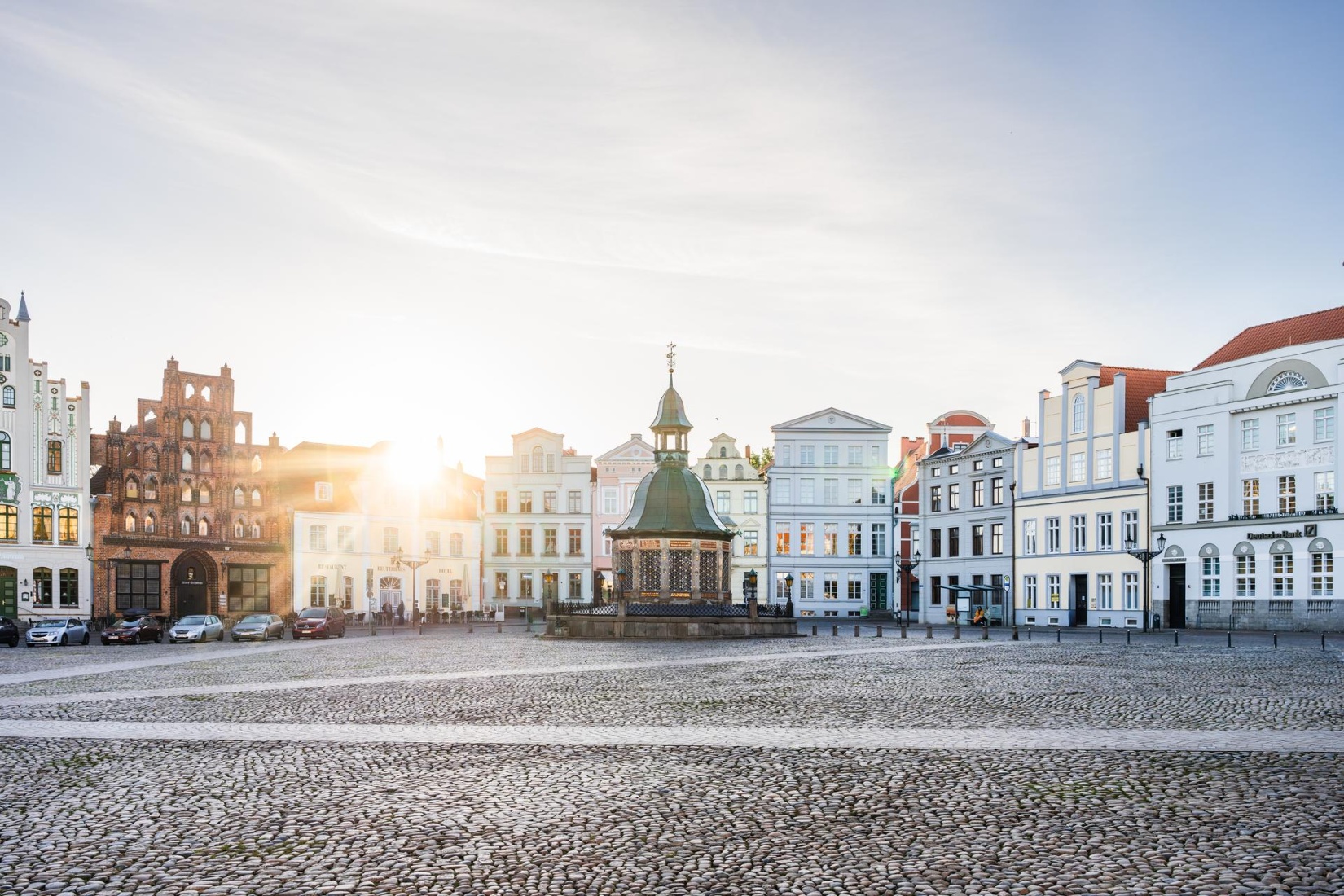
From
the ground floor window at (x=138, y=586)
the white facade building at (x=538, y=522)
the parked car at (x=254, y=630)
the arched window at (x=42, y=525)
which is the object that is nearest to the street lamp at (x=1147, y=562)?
the parked car at (x=254, y=630)

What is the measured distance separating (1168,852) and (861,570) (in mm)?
76284

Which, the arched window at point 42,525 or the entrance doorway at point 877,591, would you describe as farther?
the entrance doorway at point 877,591

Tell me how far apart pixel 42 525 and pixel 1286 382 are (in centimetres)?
5882

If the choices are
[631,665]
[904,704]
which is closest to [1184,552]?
[631,665]

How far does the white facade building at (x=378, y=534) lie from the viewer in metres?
78.9

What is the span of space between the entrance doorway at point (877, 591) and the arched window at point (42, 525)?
160 ft

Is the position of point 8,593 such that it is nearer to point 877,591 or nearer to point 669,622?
point 669,622

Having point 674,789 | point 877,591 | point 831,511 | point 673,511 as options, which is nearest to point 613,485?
point 831,511

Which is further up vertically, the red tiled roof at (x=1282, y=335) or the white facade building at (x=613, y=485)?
the red tiled roof at (x=1282, y=335)

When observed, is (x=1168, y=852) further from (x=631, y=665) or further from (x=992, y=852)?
(x=631, y=665)

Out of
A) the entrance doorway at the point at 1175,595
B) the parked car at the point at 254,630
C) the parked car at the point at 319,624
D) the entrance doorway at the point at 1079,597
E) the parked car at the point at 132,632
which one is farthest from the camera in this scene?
the entrance doorway at the point at 1079,597

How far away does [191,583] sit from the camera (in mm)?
72438

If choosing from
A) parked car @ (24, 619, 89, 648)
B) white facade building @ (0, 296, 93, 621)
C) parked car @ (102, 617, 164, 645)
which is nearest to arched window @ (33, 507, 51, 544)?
white facade building @ (0, 296, 93, 621)

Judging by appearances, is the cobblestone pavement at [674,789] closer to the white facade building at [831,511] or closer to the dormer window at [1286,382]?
the dormer window at [1286,382]
